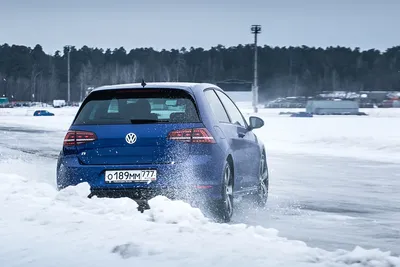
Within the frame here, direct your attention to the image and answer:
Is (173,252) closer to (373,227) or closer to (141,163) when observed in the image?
(141,163)

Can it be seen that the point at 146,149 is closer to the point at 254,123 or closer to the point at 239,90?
the point at 254,123

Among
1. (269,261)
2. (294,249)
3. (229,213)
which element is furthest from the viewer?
(229,213)

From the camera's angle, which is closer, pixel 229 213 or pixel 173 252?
pixel 173 252

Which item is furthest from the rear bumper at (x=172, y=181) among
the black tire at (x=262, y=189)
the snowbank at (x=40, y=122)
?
the snowbank at (x=40, y=122)

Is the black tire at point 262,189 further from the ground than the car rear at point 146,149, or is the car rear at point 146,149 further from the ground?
the car rear at point 146,149

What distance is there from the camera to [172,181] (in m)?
7.71

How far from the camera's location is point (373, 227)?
8.53 m

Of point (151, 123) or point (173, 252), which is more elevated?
point (151, 123)

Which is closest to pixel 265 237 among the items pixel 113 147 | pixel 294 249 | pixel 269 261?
pixel 294 249

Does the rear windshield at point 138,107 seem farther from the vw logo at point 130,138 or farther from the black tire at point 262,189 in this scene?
the black tire at point 262,189

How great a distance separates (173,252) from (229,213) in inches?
112

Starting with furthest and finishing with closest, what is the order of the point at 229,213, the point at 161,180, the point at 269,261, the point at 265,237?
the point at 229,213
the point at 161,180
the point at 265,237
the point at 269,261

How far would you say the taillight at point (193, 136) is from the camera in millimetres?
7754

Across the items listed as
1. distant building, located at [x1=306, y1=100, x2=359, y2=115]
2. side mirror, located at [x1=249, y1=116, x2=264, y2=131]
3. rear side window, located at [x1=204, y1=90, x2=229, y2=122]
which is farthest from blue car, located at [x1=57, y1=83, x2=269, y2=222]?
distant building, located at [x1=306, y1=100, x2=359, y2=115]
